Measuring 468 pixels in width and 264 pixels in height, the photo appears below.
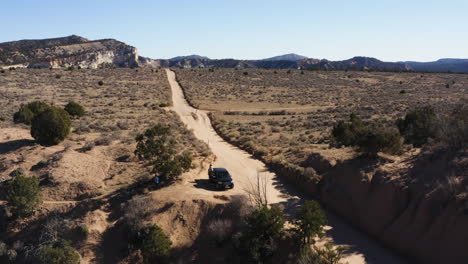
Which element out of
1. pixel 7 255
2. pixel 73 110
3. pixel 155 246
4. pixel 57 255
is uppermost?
pixel 73 110

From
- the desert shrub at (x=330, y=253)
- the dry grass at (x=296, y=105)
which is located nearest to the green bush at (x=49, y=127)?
the dry grass at (x=296, y=105)

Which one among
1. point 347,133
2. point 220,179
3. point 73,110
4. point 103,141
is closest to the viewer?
point 220,179

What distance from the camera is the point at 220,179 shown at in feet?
65.0

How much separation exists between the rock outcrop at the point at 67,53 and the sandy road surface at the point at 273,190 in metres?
112

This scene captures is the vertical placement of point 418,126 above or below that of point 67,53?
below

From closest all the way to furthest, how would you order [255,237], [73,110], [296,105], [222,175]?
[255,237]
[222,175]
[73,110]
[296,105]

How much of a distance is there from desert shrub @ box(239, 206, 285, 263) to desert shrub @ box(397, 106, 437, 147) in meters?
13.2

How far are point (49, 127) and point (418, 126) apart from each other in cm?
2946

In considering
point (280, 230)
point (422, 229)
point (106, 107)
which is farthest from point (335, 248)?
point (106, 107)

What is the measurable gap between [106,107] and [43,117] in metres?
23.7

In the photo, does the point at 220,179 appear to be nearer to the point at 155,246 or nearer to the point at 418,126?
the point at 155,246

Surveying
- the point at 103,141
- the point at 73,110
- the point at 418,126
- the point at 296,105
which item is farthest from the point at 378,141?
the point at 296,105

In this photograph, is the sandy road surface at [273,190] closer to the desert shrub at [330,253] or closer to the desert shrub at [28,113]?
the desert shrub at [330,253]

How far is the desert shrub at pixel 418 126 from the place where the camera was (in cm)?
2178
